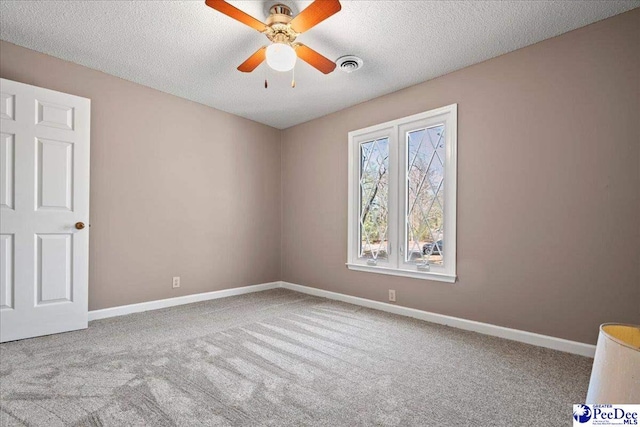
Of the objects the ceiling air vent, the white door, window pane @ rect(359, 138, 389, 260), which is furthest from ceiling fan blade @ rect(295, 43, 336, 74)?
the white door

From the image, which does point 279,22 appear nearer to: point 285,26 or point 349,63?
point 285,26

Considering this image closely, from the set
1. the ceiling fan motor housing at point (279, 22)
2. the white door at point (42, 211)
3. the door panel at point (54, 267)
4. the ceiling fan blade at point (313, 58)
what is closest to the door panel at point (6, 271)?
the white door at point (42, 211)

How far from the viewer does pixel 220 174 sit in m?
4.38

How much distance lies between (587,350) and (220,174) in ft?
13.5

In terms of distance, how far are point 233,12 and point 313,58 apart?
0.70 m

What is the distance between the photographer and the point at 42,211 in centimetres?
283

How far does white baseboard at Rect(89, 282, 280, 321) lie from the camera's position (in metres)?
3.31

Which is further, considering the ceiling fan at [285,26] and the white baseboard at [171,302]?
the white baseboard at [171,302]

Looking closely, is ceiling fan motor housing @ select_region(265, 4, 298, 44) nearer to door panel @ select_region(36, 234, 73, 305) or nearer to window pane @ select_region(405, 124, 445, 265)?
window pane @ select_region(405, 124, 445, 265)

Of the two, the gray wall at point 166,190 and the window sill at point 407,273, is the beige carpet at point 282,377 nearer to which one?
the window sill at point 407,273

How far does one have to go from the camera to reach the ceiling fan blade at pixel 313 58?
2.43 metres

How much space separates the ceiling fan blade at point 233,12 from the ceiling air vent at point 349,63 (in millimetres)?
945

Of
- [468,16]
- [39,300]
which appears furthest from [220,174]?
[468,16]

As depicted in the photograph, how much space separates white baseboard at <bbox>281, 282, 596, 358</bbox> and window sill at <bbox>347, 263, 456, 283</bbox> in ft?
1.14
